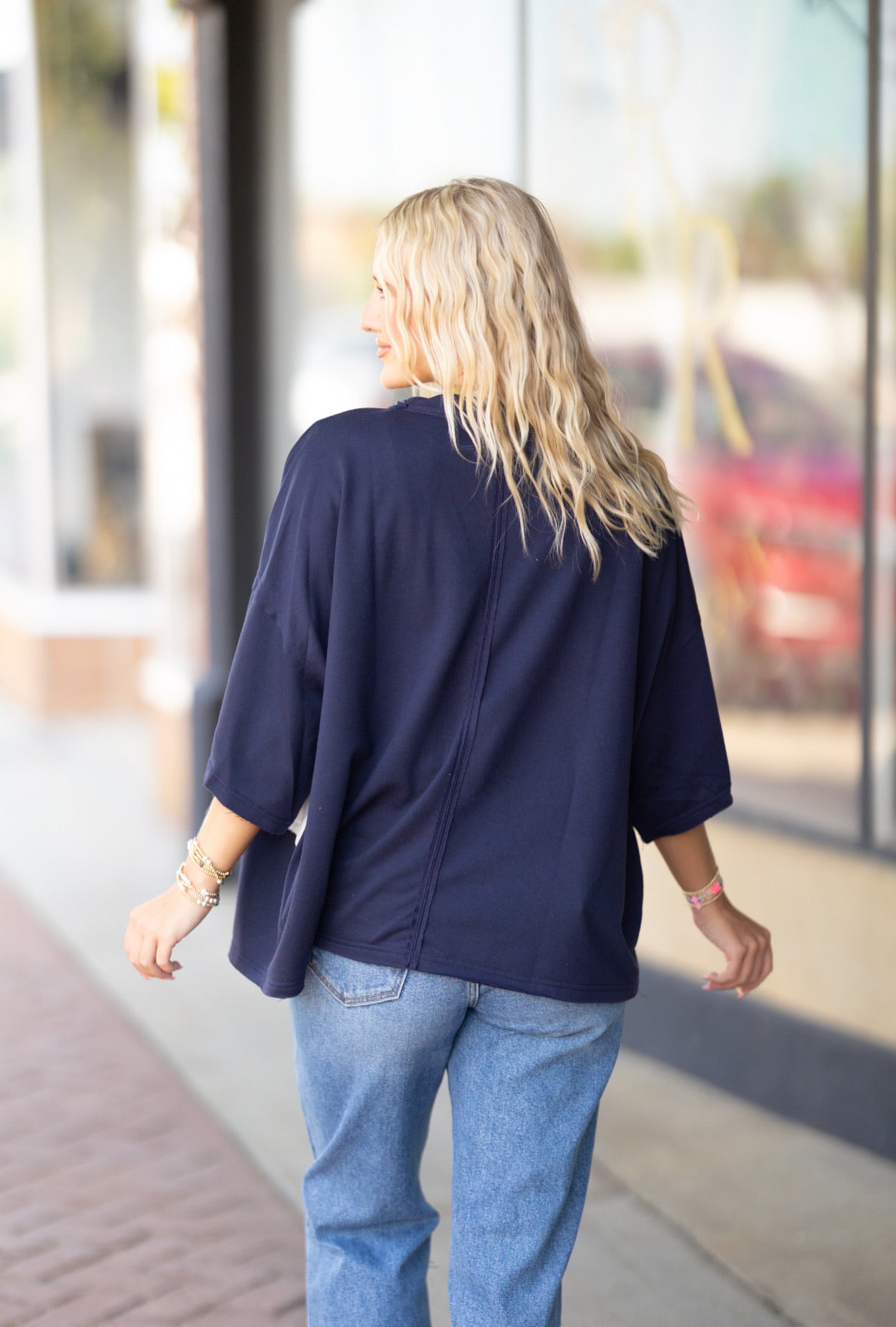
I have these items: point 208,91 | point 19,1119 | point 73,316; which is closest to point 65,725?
point 73,316

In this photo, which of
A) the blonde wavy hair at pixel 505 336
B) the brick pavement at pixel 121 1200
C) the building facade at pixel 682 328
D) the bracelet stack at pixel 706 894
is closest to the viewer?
the blonde wavy hair at pixel 505 336

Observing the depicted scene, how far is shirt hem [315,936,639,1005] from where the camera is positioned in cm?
172

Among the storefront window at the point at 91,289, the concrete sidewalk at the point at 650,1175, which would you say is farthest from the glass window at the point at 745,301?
the storefront window at the point at 91,289

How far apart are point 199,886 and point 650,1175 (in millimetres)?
2000

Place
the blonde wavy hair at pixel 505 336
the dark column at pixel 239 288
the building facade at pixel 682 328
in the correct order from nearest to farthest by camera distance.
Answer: the blonde wavy hair at pixel 505 336
the building facade at pixel 682 328
the dark column at pixel 239 288

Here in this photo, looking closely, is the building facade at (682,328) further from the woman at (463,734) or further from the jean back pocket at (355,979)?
the jean back pocket at (355,979)

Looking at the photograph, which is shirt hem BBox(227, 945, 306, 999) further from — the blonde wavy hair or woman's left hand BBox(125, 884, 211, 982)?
the blonde wavy hair

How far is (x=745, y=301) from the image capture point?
432 cm

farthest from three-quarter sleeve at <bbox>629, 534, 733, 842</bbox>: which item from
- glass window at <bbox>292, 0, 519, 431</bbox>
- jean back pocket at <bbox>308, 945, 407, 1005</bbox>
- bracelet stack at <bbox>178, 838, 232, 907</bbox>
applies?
glass window at <bbox>292, 0, 519, 431</bbox>

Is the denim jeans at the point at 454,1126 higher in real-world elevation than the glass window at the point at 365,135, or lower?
lower

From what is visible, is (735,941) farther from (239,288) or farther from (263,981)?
(239,288)

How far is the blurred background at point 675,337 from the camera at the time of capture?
3.77 m

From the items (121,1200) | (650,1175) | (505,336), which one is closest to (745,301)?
(650,1175)

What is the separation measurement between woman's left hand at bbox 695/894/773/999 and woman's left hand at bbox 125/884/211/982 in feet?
2.36
